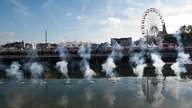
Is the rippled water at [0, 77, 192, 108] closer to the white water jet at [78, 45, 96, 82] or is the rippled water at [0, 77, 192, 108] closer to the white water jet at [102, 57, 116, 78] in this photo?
the white water jet at [78, 45, 96, 82]

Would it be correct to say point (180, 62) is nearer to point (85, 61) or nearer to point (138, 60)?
point (138, 60)

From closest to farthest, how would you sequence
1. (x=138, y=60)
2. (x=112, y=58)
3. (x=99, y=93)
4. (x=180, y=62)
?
1. (x=99, y=93)
2. (x=180, y=62)
3. (x=138, y=60)
4. (x=112, y=58)

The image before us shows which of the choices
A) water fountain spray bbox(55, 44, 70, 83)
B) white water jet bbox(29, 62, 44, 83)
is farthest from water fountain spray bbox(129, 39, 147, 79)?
white water jet bbox(29, 62, 44, 83)

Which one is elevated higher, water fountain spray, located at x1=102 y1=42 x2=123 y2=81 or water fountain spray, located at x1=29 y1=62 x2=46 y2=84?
water fountain spray, located at x1=102 y1=42 x2=123 y2=81

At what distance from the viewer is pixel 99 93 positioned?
113 feet

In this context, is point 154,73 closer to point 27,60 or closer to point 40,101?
point 40,101

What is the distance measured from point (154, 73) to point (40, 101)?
77.5ft

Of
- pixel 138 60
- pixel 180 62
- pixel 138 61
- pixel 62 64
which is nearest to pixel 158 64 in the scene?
pixel 180 62

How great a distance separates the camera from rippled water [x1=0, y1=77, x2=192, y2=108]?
94.9ft

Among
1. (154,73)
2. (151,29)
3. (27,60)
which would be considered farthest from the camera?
(151,29)

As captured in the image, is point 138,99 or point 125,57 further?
point 125,57

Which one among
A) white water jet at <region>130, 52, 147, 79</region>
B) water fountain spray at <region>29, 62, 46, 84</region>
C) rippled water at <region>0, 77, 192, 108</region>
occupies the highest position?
white water jet at <region>130, 52, 147, 79</region>

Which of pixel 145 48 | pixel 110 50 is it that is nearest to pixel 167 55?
pixel 145 48

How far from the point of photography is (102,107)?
27516mm
